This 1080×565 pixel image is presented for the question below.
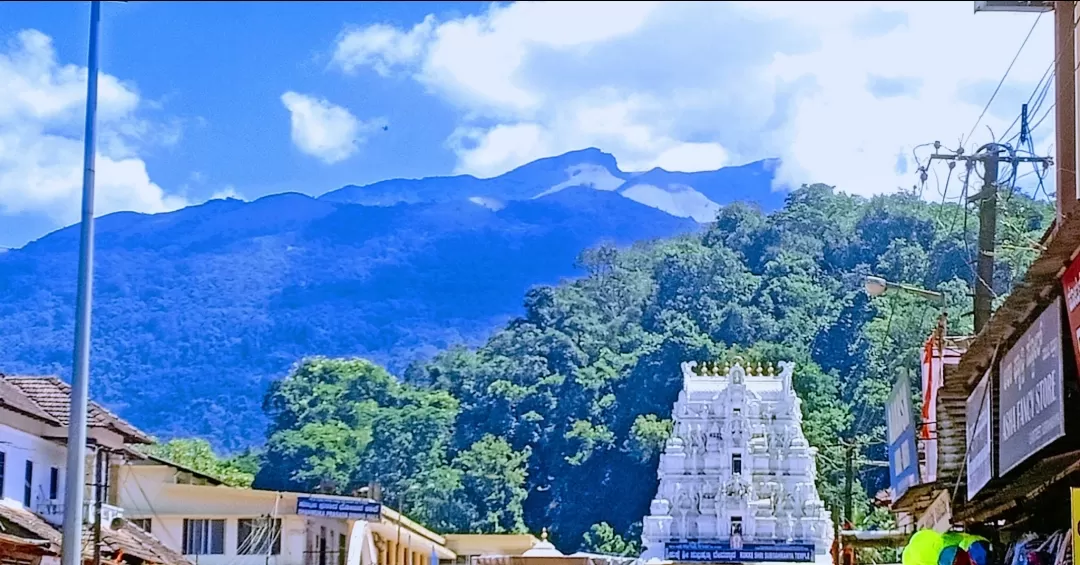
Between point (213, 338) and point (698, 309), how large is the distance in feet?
298

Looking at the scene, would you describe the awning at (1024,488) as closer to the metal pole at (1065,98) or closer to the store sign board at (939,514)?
the store sign board at (939,514)

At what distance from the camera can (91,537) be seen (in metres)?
23.2

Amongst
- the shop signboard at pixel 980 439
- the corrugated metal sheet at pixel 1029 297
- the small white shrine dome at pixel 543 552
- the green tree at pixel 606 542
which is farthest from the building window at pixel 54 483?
the green tree at pixel 606 542

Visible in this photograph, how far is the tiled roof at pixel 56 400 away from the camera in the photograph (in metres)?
25.4

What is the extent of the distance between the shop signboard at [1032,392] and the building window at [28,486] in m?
15.3

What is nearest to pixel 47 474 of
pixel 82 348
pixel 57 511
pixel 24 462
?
pixel 57 511

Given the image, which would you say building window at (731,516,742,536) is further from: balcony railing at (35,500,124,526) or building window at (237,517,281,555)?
balcony railing at (35,500,124,526)

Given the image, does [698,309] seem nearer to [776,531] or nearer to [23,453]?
[776,531]

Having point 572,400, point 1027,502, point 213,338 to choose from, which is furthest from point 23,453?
point 213,338

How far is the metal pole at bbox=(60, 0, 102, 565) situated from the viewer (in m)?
12.7

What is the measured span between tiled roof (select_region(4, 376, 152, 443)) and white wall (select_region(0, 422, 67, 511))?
59cm

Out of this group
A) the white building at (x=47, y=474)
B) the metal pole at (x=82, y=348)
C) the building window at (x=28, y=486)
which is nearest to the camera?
the metal pole at (x=82, y=348)

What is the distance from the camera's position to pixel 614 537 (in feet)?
285

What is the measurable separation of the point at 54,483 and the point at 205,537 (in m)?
9.78
